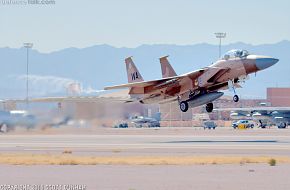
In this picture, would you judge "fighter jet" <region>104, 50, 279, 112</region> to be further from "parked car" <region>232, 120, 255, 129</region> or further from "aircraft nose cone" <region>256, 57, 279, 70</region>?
"parked car" <region>232, 120, 255, 129</region>

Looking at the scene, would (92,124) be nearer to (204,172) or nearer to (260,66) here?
(260,66)

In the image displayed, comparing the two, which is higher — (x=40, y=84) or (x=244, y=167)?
(x=40, y=84)

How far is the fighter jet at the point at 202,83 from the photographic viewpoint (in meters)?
43.4

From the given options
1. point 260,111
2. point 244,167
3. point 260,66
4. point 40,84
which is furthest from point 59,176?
point 260,111

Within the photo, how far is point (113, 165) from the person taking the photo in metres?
24.4

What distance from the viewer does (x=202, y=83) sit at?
46000 mm

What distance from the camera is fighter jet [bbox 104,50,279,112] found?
43.4 m

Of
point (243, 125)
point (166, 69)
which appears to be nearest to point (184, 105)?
point (166, 69)

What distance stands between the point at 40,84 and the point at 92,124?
80.2 ft

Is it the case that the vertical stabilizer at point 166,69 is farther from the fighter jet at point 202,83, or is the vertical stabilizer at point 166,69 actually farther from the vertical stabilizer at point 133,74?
the vertical stabilizer at point 133,74

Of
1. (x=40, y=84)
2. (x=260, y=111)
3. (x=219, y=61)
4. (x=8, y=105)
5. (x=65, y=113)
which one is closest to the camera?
(x=65, y=113)

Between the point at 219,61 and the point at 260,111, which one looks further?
the point at 260,111

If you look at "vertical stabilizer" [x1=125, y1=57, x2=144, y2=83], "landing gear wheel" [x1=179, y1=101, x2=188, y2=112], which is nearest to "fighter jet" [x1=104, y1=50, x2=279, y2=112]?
"landing gear wheel" [x1=179, y1=101, x2=188, y2=112]

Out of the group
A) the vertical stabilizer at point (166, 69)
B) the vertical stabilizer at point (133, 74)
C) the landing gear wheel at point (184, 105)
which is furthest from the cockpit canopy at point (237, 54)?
the vertical stabilizer at point (133, 74)
